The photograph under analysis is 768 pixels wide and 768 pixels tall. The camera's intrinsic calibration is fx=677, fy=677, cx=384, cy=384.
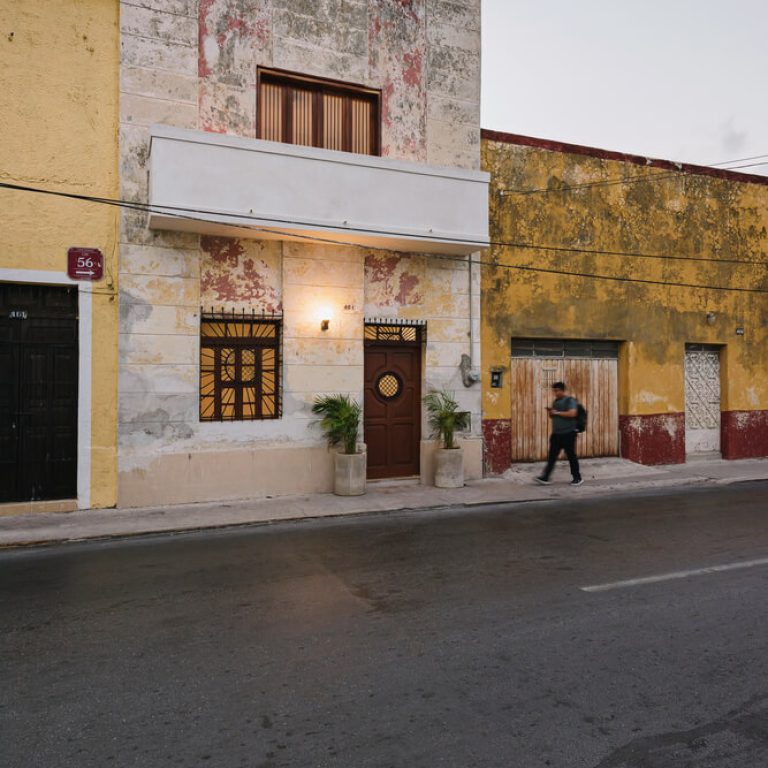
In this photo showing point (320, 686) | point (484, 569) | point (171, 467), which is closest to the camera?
point (320, 686)

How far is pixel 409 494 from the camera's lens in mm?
10891

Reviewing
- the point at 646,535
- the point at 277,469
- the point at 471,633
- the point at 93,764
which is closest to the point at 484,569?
the point at 471,633

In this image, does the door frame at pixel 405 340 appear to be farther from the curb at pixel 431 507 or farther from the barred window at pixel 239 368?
the curb at pixel 431 507

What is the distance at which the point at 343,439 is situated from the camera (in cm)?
1101

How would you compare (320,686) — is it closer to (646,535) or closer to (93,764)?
(93,764)

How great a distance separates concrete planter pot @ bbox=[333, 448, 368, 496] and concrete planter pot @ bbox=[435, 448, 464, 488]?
4.78 ft

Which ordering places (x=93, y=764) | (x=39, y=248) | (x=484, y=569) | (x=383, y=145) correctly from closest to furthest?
(x=93, y=764)
(x=484, y=569)
(x=39, y=248)
(x=383, y=145)

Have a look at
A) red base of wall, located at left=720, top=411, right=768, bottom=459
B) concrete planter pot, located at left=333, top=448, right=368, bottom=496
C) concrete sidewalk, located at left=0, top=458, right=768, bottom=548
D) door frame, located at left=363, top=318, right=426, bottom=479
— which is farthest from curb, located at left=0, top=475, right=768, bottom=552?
red base of wall, located at left=720, top=411, right=768, bottom=459

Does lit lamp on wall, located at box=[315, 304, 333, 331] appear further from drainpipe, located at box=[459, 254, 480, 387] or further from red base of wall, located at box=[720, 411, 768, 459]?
red base of wall, located at box=[720, 411, 768, 459]

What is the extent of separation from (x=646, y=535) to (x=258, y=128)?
8225 mm

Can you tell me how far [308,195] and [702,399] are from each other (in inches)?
409

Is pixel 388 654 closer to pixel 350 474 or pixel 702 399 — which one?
pixel 350 474

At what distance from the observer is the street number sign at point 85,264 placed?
9562 mm

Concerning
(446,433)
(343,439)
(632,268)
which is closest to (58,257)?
(343,439)
